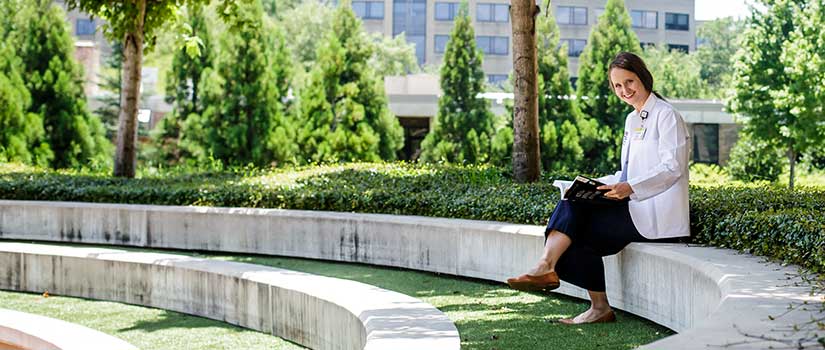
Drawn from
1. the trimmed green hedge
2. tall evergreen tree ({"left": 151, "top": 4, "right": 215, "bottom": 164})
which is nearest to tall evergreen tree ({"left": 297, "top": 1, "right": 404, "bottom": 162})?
tall evergreen tree ({"left": 151, "top": 4, "right": 215, "bottom": 164})

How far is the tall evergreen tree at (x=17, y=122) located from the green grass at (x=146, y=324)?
16459 mm

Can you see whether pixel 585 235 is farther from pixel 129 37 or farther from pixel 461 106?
pixel 461 106

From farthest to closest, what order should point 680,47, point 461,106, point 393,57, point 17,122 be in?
point 680,47 → point 393,57 → point 461,106 → point 17,122

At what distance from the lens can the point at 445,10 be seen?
64.8 metres

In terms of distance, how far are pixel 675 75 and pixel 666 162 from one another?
47.7 meters

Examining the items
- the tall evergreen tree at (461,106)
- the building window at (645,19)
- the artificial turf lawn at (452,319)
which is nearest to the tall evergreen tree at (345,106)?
the tall evergreen tree at (461,106)

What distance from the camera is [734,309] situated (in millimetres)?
4621

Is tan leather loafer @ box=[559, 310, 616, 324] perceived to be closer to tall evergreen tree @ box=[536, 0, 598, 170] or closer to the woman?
the woman

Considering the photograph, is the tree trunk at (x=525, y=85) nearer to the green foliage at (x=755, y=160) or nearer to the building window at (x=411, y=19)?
the green foliage at (x=755, y=160)

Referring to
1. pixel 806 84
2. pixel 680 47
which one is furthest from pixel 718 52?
pixel 806 84

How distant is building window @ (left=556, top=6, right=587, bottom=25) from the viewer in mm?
62844

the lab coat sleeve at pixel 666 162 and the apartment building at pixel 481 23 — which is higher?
the apartment building at pixel 481 23

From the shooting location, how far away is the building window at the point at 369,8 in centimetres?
6406

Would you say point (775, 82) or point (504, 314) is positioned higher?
point (775, 82)
